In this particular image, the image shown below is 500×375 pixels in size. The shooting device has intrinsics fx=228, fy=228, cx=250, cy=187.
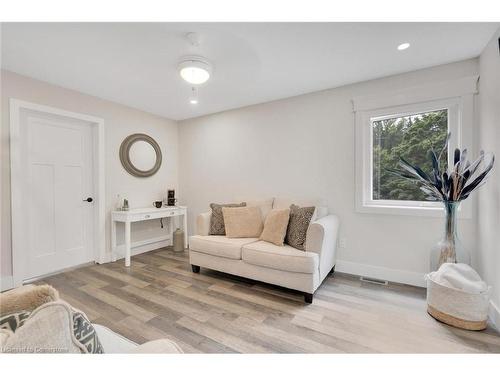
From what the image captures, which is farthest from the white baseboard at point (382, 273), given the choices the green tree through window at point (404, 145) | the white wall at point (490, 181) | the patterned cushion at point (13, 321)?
the patterned cushion at point (13, 321)

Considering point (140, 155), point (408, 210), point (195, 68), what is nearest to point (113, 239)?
point (140, 155)

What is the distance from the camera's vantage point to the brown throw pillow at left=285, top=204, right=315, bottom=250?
7.79 feet

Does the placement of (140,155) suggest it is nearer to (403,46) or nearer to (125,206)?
(125,206)

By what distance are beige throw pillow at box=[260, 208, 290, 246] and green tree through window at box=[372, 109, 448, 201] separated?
1.14m

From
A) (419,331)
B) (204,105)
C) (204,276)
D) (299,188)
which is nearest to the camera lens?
(419,331)

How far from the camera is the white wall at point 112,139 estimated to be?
7.88ft

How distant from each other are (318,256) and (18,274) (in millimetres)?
3183

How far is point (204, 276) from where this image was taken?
2740 millimetres

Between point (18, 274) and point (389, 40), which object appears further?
point (18, 274)

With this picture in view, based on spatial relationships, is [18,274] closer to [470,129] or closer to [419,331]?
[419,331]

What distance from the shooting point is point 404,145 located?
2561 millimetres

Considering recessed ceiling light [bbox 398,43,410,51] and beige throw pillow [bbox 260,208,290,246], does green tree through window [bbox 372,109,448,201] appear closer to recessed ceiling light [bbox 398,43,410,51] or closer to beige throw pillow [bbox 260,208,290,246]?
recessed ceiling light [bbox 398,43,410,51]

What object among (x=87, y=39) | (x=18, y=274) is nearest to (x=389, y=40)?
(x=87, y=39)

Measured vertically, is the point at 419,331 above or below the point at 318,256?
below
